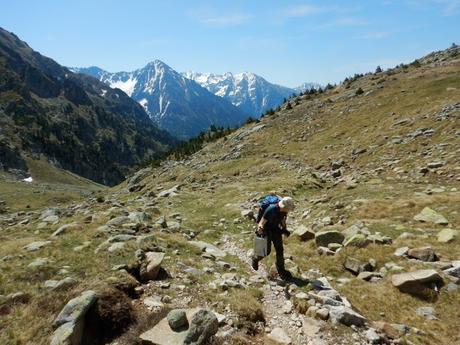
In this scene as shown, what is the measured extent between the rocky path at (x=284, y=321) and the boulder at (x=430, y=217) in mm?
9502

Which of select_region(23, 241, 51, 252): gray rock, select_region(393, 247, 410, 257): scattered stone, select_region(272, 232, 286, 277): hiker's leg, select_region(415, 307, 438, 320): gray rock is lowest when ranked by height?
select_region(415, 307, 438, 320): gray rock

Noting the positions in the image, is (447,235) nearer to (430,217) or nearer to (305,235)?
(430,217)

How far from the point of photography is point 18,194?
99.0 m

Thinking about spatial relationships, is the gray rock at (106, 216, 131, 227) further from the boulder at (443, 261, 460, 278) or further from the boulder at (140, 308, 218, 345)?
the boulder at (443, 261, 460, 278)

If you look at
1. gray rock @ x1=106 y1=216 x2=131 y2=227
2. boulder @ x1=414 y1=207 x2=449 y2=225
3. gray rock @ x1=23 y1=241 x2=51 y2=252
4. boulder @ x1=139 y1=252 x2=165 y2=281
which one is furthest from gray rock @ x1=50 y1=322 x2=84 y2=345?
boulder @ x1=414 y1=207 x2=449 y2=225

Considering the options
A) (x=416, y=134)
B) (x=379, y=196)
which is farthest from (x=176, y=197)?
(x=416, y=134)

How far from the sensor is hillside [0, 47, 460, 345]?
11250 millimetres

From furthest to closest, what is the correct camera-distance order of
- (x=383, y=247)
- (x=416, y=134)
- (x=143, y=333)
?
(x=416, y=134) < (x=383, y=247) < (x=143, y=333)

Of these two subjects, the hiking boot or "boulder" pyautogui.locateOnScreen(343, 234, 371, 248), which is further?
"boulder" pyautogui.locateOnScreen(343, 234, 371, 248)

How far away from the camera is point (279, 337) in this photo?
10586 mm

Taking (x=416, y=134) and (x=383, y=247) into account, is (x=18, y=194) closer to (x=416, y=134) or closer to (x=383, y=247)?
(x=416, y=134)

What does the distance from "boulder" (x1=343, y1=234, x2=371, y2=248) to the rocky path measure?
5010 mm

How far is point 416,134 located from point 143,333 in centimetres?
3333

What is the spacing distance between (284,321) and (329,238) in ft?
26.7
